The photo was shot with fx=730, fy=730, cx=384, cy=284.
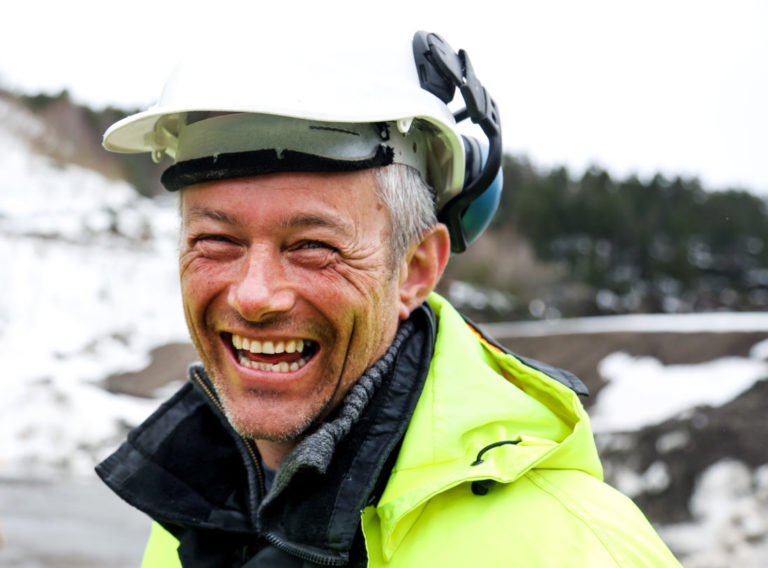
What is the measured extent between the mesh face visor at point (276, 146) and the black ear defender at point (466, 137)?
6.8 inches

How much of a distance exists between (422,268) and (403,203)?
200mm

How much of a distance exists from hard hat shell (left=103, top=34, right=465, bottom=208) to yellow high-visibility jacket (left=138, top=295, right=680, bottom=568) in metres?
0.58

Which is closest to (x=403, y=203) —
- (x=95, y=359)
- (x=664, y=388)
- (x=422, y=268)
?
(x=422, y=268)

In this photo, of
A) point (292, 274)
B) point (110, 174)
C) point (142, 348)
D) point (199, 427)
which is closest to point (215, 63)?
point (292, 274)

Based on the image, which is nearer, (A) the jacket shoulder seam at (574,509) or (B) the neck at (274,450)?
(A) the jacket shoulder seam at (574,509)

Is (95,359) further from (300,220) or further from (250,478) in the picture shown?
(300,220)

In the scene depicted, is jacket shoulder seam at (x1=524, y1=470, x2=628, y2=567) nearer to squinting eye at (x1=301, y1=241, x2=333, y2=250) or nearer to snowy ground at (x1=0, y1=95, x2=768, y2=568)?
squinting eye at (x1=301, y1=241, x2=333, y2=250)

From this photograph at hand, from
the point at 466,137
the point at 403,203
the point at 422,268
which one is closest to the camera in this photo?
the point at 403,203

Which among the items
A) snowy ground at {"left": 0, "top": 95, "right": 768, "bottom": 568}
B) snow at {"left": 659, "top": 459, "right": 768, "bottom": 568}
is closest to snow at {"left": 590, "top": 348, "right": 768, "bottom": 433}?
snowy ground at {"left": 0, "top": 95, "right": 768, "bottom": 568}

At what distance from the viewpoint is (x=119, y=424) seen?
31.4 feet

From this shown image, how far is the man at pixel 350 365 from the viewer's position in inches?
55.8

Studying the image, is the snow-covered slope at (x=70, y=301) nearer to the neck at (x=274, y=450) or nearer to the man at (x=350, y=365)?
the neck at (x=274, y=450)

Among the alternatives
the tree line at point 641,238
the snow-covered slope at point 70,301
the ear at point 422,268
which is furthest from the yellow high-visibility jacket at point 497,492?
the tree line at point 641,238

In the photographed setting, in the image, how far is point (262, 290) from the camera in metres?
1.55
